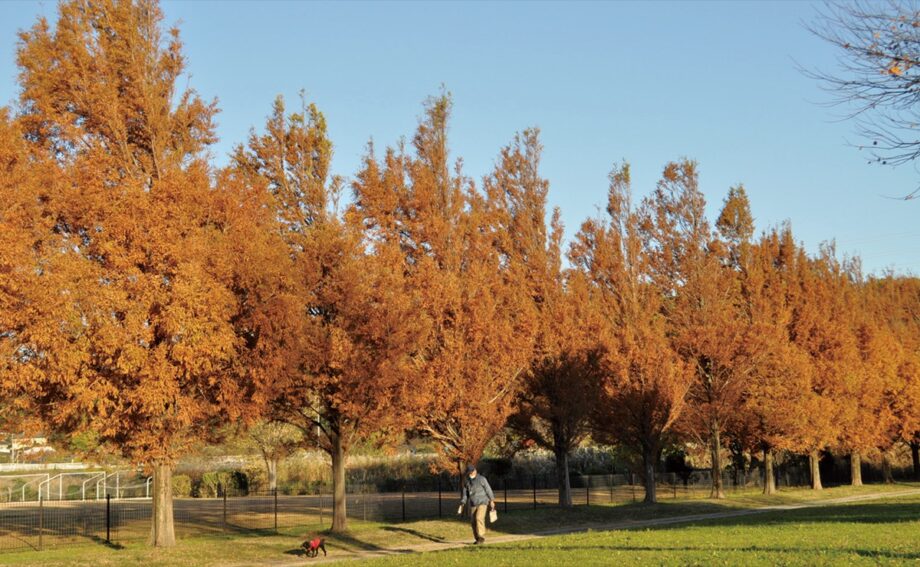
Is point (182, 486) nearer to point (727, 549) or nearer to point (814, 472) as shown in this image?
point (814, 472)

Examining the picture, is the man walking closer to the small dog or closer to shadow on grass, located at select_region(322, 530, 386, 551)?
the small dog

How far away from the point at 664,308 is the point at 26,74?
99.5 feet

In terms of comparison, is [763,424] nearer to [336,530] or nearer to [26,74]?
[336,530]

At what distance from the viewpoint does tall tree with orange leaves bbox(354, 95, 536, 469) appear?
27.1 meters

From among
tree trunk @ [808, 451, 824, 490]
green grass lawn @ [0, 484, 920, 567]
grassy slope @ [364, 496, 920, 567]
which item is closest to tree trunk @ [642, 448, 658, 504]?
green grass lawn @ [0, 484, 920, 567]

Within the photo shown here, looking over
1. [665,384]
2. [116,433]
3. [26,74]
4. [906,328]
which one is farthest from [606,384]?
[906,328]

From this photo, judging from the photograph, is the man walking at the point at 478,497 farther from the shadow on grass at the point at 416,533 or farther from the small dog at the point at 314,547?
the shadow on grass at the point at 416,533

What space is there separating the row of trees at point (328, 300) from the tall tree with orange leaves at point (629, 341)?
11 centimetres

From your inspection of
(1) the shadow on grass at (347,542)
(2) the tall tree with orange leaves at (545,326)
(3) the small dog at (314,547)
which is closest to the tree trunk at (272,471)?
(2) the tall tree with orange leaves at (545,326)

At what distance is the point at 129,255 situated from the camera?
19.2m

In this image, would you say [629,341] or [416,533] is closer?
[416,533]

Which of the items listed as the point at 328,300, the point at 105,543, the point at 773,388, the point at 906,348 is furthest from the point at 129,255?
the point at 906,348

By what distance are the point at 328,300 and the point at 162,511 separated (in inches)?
283

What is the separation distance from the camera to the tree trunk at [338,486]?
2442cm
